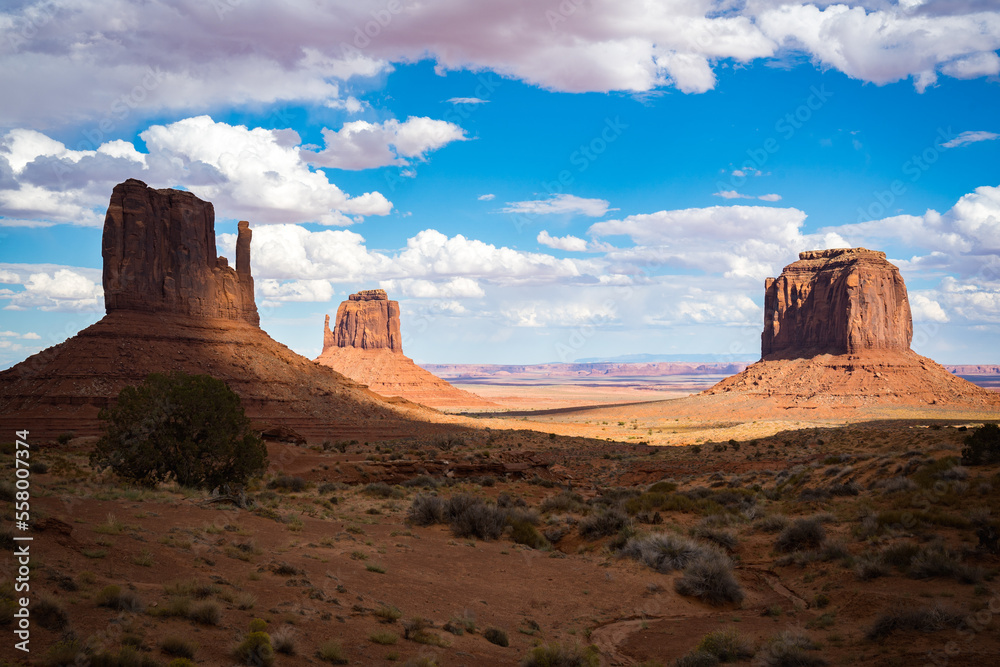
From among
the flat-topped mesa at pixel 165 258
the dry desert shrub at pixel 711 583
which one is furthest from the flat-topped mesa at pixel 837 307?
the dry desert shrub at pixel 711 583

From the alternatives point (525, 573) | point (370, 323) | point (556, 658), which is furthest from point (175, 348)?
point (370, 323)


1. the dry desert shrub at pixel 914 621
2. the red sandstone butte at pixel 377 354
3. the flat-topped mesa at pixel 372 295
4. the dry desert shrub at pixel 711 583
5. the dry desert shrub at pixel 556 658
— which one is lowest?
the dry desert shrub at pixel 711 583

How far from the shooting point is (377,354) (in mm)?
156000

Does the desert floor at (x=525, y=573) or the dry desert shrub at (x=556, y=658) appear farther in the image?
the dry desert shrub at (x=556, y=658)

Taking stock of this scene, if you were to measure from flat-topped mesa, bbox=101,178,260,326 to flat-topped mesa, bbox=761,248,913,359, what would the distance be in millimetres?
94424

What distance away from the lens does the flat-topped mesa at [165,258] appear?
2477 inches

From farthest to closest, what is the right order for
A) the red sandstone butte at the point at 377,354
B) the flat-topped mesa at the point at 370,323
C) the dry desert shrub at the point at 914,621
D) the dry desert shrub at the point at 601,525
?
the flat-topped mesa at the point at 370,323
the red sandstone butte at the point at 377,354
the dry desert shrub at the point at 601,525
the dry desert shrub at the point at 914,621

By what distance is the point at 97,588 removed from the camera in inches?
304

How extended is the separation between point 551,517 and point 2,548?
48.0 feet

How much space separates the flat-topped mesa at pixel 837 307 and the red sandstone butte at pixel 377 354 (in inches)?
2517

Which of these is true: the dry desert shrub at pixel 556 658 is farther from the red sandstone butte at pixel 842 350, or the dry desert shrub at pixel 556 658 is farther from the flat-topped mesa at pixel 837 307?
the flat-topped mesa at pixel 837 307

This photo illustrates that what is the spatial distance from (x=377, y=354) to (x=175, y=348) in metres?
95.8

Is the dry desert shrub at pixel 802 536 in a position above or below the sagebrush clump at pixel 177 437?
below

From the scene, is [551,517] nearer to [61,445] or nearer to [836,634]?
[836,634]
